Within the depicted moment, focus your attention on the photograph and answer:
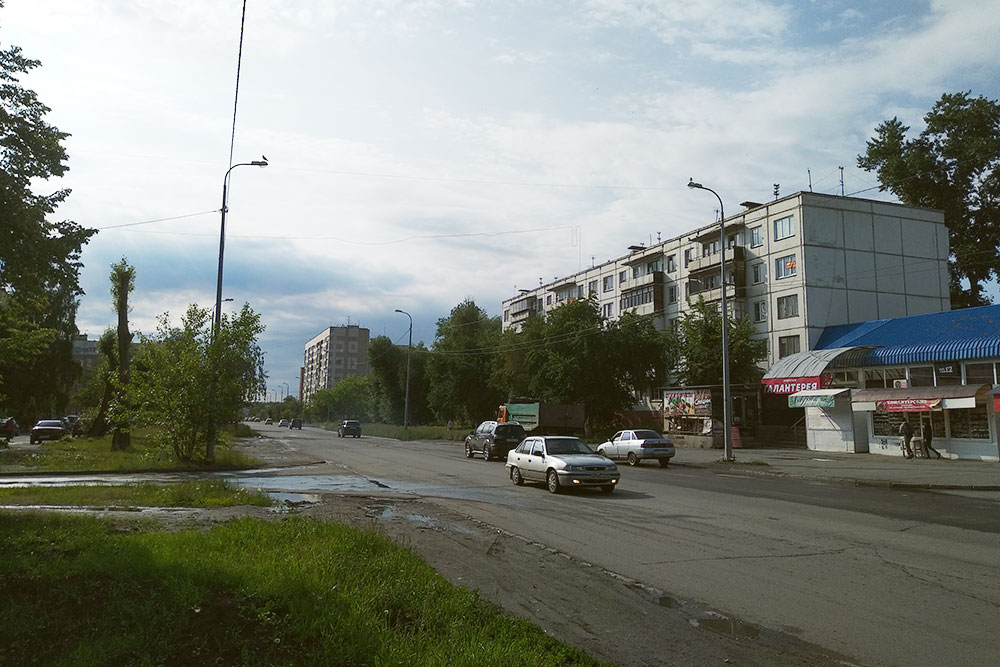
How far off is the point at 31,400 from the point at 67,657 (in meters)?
65.8

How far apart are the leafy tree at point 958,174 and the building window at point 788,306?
1324cm

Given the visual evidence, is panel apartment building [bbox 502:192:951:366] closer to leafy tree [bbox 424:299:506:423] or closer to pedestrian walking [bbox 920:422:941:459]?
pedestrian walking [bbox 920:422:941:459]

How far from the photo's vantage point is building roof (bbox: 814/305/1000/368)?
1199 inches

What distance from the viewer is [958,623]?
6.42 metres

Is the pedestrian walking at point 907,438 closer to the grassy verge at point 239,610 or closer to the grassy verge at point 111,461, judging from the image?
the grassy verge at point 111,461

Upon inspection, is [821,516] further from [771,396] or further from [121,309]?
[771,396]

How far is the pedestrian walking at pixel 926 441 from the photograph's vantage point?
30750 mm

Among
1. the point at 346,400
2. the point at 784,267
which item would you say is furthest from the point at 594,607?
the point at 346,400

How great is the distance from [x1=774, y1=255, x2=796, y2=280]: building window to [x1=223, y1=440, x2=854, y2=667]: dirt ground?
46.3 meters

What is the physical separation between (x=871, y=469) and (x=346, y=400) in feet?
382

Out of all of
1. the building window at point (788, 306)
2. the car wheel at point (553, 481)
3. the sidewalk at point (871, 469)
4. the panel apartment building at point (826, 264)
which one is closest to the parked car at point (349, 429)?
the panel apartment building at point (826, 264)

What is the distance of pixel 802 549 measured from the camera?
33.2ft

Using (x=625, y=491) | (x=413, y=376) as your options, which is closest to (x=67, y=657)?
(x=625, y=491)

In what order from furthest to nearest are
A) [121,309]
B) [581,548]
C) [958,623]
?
[121,309], [581,548], [958,623]
